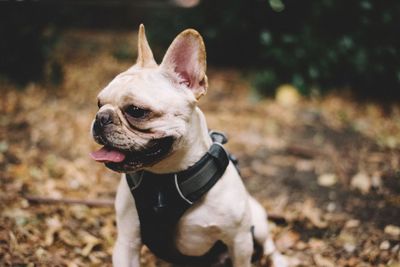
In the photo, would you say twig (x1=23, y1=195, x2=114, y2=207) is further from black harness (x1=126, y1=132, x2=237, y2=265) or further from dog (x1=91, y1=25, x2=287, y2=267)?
black harness (x1=126, y1=132, x2=237, y2=265)

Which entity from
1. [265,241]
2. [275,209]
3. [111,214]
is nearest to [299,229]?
[275,209]

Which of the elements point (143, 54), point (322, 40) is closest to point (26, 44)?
point (322, 40)

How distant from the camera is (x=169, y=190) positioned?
216 centimetres

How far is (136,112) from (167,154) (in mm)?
237

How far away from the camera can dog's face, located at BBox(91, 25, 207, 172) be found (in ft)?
6.50

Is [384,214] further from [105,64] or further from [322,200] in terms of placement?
[105,64]

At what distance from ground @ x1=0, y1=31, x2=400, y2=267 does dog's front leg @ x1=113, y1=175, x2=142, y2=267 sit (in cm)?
63

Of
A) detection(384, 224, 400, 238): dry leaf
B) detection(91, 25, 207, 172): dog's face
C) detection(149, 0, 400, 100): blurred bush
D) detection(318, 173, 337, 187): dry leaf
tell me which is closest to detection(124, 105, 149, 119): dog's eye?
detection(91, 25, 207, 172): dog's face

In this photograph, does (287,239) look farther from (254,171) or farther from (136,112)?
(136,112)

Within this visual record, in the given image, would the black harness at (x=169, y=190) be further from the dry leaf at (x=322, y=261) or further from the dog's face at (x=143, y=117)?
the dry leaf at (x=322, y=261)

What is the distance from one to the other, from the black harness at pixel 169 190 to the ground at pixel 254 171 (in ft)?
2.62

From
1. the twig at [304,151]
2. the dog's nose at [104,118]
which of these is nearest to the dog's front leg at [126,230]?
the dog's nose at [104,118]

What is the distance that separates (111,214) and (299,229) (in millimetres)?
1437

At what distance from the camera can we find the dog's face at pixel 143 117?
198 cm
